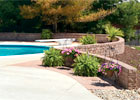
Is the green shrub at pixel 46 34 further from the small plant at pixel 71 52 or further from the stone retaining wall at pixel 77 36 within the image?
the small plant at pixel 71 52

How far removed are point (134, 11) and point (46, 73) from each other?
18.2 m

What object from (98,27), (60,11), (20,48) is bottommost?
(20,48)

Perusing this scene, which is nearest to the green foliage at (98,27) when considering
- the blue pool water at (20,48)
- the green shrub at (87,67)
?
the blue pool water at (20,48)

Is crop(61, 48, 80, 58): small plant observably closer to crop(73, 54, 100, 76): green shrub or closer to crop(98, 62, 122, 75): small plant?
crop(73, 54, 100, 76): green shrub

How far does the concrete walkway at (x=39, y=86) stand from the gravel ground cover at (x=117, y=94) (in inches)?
11.4

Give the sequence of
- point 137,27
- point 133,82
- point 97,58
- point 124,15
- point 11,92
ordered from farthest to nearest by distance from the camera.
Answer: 1. point 137,27
2. point 124,15
3. point 97,58
4. point 133,82
5. point 11,92

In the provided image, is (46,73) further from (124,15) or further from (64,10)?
(124,15)

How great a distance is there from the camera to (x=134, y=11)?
84.0 feet

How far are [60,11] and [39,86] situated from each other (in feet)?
54.1

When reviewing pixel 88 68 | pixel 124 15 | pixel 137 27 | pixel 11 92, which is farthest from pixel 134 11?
pixel 11 92

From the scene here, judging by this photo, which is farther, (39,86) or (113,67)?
(113,67)

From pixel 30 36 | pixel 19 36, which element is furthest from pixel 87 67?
pixel 19 36

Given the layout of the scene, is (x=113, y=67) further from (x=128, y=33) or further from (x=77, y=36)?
(x=128, y=33)

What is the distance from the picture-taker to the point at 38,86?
7547 mm
